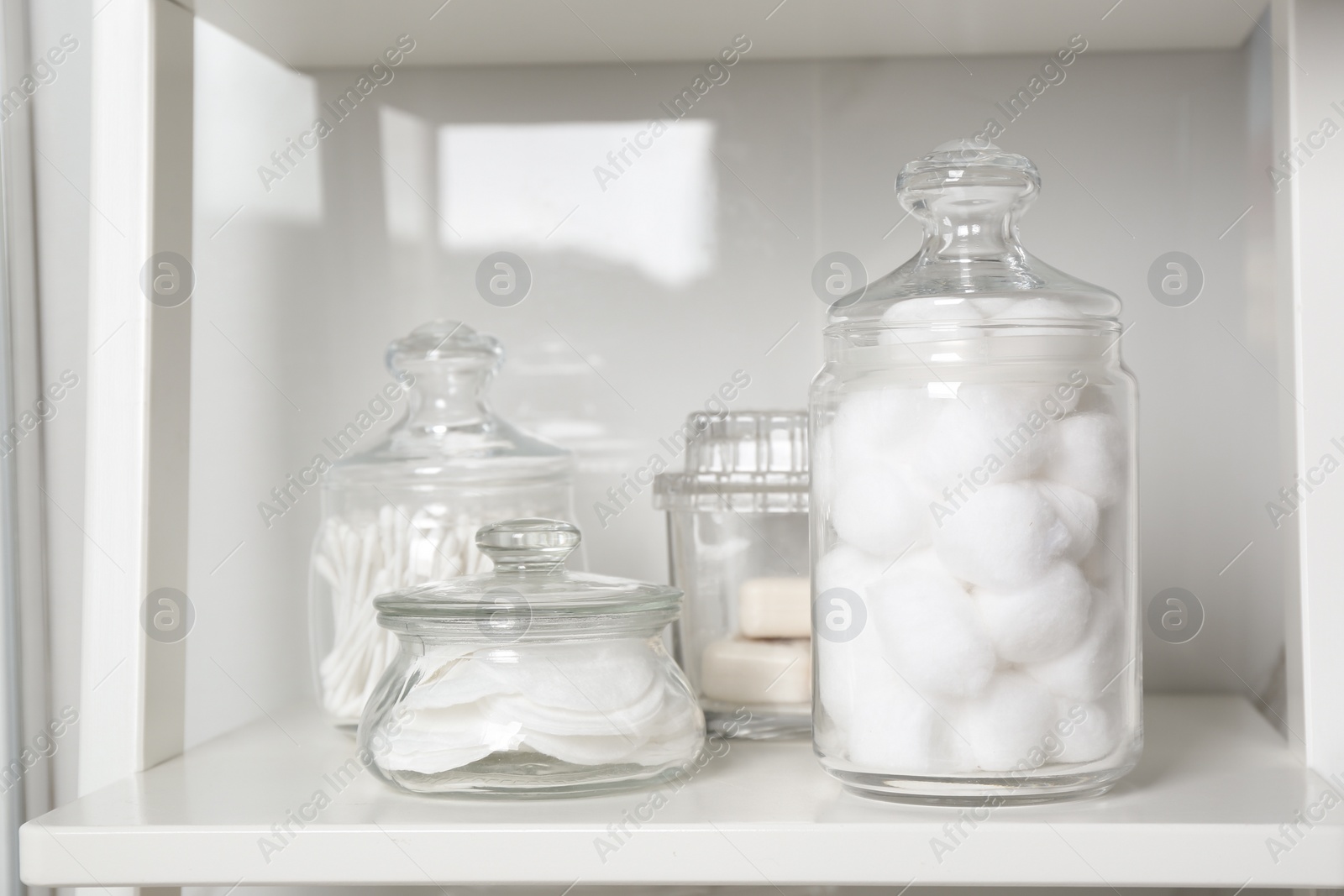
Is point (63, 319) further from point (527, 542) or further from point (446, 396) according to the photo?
point (527, 542)

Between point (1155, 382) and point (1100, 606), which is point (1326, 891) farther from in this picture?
point (1155, 382)

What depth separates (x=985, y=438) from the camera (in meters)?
0.42

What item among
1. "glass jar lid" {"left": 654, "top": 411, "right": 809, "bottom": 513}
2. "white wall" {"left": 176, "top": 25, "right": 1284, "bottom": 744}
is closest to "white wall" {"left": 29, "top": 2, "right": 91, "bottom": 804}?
"white wall" {"left": 176, "top": 25, "right": 1284, "bottom": 744}

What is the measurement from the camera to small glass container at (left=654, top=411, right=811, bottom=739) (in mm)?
555

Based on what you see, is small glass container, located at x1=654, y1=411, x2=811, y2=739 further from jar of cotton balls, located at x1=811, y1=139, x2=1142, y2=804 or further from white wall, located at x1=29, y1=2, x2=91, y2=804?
white wall, located at x1=29, y1=2, x2=91, y2=804

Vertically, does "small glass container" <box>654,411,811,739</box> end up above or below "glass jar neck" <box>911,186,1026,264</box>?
below

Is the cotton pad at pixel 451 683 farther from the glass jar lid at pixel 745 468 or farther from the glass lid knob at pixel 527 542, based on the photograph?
the glass jar lid at pixel 745 468

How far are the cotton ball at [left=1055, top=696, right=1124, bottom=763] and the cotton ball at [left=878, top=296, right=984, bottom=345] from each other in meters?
0.14

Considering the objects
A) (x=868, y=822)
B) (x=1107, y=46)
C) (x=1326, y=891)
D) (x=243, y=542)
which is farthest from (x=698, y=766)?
(x=1107, y=46)

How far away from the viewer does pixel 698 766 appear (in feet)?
1.68

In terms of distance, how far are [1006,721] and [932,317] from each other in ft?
0.50

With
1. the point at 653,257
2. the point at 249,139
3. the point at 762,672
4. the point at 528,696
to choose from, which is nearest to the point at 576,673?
the point at 528,696

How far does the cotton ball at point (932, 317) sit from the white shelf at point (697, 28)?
255 millimetres

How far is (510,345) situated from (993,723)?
0.44m
